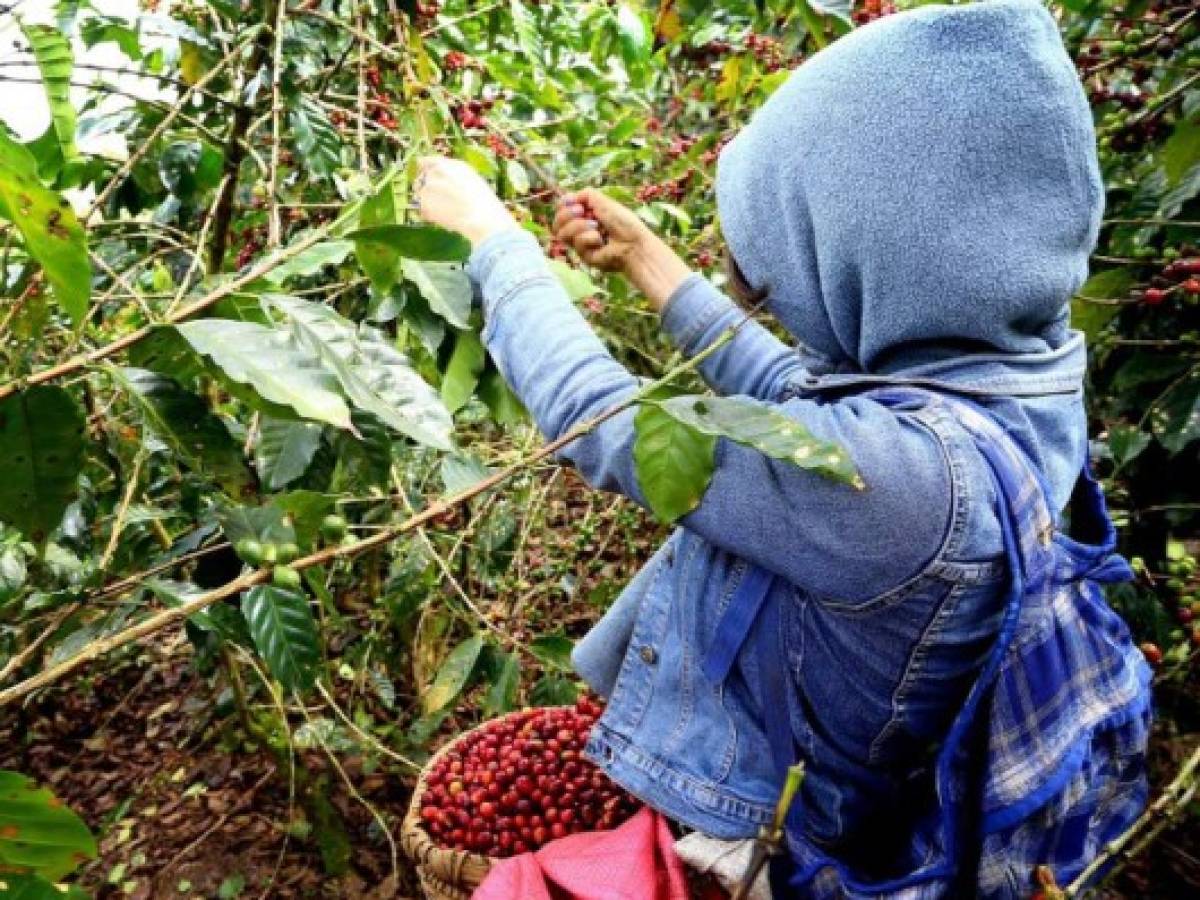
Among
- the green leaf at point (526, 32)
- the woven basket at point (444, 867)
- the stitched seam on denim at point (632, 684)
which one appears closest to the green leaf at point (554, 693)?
the woven basket at point (444, 867)

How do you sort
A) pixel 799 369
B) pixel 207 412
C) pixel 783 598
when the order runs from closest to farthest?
pixel 207 412
pixel 783 598
pixel 799 369

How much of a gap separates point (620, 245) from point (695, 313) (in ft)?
0.56

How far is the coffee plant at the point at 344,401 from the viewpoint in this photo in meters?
0.96

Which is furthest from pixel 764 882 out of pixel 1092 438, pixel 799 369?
pixel 1092 438

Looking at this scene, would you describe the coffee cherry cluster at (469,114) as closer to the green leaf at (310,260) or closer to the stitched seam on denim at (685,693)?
the green leaf at (310,260)

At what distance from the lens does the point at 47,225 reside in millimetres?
810

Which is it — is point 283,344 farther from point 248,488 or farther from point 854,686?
point 854,686

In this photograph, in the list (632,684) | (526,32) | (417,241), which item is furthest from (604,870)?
(526,32)

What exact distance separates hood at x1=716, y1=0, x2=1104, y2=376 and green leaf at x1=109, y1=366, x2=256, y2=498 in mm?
700

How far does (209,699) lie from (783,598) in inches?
85.1

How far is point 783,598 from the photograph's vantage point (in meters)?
1.20

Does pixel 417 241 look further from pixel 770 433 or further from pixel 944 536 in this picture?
pixel 944 536

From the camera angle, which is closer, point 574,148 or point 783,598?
point 783,598

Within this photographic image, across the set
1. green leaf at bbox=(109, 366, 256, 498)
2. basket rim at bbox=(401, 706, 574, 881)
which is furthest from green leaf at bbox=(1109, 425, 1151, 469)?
green leaf at bbox=(109, 366, 256, 498)
